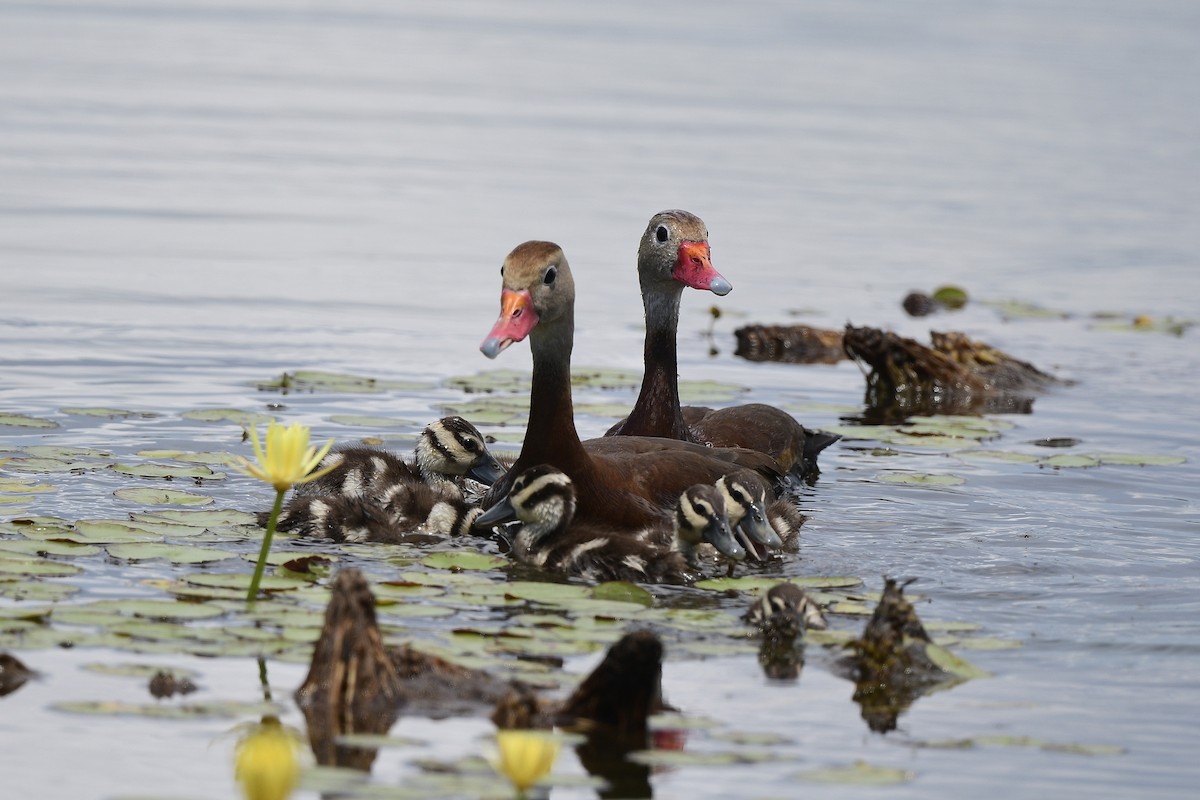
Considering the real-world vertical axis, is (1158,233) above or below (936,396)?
above

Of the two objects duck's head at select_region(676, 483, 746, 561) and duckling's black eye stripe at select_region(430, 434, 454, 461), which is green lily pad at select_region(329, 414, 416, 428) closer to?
duckling's black eye stripe at select_region(430, 434, 454, 461)

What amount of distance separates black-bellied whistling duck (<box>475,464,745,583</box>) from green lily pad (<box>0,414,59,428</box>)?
353 centimetres

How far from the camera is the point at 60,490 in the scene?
8.81 m

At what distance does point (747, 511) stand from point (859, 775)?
265 cm

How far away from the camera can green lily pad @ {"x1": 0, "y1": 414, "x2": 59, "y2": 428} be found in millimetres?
10359

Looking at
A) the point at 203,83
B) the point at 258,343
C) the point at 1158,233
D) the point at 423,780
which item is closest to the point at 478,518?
the point at 423,780

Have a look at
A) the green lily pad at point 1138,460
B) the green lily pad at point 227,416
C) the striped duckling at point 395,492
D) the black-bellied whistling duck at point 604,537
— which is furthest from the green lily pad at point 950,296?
the black-bellied whistling duck at point 604,537

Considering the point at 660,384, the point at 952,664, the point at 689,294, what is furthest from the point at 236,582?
the point at 689,294

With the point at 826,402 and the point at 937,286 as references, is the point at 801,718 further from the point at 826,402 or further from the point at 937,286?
the point at 937,286

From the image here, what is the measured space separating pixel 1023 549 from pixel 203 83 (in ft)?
83.6

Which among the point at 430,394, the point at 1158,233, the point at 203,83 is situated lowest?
the point at 430,394

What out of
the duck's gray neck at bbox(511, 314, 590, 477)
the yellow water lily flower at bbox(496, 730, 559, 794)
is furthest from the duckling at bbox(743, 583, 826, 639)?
the yellow water lily flower at bbox(496, 730, 559, 794)

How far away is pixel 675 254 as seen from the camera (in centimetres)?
1029

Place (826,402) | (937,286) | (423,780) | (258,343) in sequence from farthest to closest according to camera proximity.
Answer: (937,286) → (258,343) → (826,402) → (423,780)
